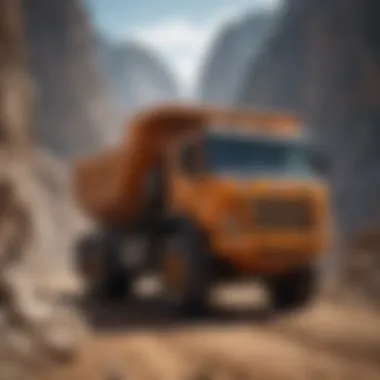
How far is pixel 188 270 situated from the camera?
9.84 meters

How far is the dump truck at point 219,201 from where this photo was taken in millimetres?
9438

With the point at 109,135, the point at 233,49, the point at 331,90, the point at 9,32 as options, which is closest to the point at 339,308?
the point at 9,32

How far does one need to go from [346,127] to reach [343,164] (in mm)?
3474

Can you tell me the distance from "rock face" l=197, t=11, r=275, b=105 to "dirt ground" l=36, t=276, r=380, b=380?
99.6 metres

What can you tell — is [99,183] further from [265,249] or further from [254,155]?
[265,249]

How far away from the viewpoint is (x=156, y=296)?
1394 cm

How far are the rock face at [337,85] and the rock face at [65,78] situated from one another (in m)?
17.9

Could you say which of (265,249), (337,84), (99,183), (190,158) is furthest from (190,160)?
(337,84)

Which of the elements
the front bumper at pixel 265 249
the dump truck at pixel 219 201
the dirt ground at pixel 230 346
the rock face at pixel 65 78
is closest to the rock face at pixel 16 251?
the dirt ground at pixel 230 346

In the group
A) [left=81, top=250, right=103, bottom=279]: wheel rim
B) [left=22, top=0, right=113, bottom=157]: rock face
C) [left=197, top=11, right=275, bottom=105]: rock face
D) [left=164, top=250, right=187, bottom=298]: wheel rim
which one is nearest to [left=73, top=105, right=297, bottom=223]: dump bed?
[left=81, top=250, right=103, bottom=279]: wheel rim

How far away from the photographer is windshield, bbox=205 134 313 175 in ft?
32.0

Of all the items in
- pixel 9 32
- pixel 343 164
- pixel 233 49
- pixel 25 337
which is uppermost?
pixel 233 49

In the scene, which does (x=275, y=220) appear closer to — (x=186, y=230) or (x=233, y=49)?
(x=186, y=230)

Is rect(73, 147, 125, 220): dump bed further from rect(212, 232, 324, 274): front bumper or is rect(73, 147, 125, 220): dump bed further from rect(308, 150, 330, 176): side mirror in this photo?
rect(308, 150, 330, 176): side mirror
